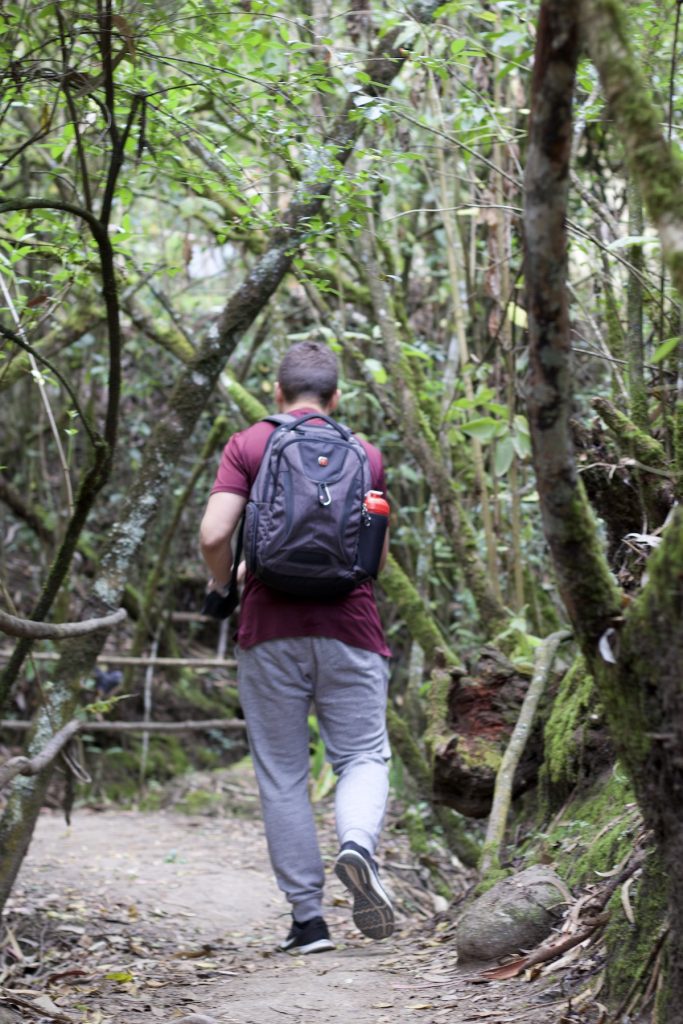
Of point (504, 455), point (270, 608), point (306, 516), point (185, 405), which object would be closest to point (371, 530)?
point (306, 516)

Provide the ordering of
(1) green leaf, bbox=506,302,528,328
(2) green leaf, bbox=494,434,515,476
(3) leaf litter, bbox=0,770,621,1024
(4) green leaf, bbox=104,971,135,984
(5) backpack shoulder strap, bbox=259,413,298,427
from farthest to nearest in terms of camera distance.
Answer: (1) green leaf, bbox=506,302,528,328 → (2) green leaf, bbox=494,434,515,476 → (5) backpack shoulder strap, bbox=259,413,298,427 → (4) green leaf, bbox=104,971,135,984 → (3) leaf litter, bbox=0,770,621,1024

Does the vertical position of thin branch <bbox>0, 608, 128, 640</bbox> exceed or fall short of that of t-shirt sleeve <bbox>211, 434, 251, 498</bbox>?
it falls short

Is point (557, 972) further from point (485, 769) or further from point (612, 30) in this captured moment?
point (612, 30)

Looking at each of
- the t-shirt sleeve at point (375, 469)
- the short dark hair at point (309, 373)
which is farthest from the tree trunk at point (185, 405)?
the t-shirt sleeve at point (375, 469)

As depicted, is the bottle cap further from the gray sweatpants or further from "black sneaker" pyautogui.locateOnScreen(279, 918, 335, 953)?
"black sneaker" pyautogui.locateOnScreen(279, 918, 335, 953)

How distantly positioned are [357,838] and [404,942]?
535mm

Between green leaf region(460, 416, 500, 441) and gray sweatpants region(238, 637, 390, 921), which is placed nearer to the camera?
gray sweatpants region(238, 637, 390, 921)

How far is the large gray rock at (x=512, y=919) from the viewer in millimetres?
2814

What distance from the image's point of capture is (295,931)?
371 cm

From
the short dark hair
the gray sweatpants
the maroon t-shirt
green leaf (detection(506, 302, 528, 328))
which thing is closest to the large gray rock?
the gray sweatpants

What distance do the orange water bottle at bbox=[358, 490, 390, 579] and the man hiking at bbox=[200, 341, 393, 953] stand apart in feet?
0.07

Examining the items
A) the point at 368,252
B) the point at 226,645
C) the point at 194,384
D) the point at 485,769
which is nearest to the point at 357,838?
the point at 485,769

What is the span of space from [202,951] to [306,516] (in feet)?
5.18

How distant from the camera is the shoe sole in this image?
3633 mm
